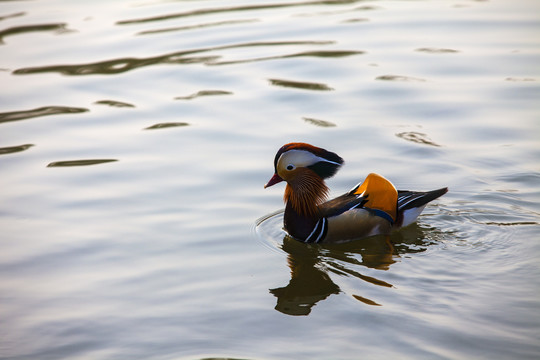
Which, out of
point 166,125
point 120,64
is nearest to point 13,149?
point 166,125

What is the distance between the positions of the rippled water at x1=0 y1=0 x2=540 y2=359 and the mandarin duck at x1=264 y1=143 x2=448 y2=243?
0.21 metres

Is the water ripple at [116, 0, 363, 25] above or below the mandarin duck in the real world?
above

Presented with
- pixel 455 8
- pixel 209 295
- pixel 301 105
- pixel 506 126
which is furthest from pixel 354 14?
pixel 209 295

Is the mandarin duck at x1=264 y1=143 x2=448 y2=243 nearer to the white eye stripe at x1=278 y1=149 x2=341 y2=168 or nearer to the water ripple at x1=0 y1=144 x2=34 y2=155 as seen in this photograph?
the white eye stripe at x1=278 y1=149 x2=341 y2=168

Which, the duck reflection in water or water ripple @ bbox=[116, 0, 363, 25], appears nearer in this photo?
the duck reflection in water

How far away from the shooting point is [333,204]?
23.9 ft

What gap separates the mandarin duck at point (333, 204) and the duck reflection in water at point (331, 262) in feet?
0.37

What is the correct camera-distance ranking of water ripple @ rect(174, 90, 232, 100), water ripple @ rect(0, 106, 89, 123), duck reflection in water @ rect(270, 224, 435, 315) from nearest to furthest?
duck reflection in water @ rect(270, 224, 435, 315)
water ripple @ rect(0, 106, 89, 123)
water ripple @ rect(174, 90, 232, 100)

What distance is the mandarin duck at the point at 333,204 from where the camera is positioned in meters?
7.08

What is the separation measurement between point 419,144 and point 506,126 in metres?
1.14

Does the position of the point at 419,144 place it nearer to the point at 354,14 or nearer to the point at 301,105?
the point at 301,105

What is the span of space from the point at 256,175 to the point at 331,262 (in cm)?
187

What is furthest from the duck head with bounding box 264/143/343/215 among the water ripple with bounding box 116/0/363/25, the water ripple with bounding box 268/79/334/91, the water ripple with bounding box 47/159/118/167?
the water ripple with bounding box 116/0/363/25

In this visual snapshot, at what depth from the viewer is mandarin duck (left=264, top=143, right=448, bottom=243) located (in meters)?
7.08
